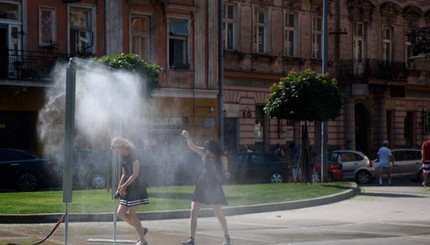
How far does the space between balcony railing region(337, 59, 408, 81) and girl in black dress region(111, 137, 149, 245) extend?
38679 mm

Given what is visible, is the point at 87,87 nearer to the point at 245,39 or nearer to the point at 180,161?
the point at 180,161

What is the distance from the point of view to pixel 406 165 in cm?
4259

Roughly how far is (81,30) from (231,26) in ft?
32.4

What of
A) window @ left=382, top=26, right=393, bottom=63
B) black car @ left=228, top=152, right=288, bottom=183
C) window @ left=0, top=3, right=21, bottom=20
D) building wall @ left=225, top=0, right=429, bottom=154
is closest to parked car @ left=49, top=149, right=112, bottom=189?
black car @ left=228, top=152, right=288, bottom=183

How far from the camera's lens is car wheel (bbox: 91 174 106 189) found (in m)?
31.3

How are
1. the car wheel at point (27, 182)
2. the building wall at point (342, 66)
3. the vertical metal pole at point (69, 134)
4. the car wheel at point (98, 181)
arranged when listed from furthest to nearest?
the building wall at point (342, 66) < the car wheel at point (98, 181) < the car wheel at point (27, 182) < the vertical metal pole at point (69, 134)

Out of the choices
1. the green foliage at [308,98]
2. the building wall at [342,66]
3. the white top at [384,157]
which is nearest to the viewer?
the green foliage at [308,98]

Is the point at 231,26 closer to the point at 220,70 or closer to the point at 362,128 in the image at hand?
the point at 220,70

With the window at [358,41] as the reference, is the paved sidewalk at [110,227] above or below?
below

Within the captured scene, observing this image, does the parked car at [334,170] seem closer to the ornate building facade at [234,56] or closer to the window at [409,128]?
the ornate building facade at [234,56]

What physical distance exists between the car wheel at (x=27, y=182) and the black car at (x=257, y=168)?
27.6 ft

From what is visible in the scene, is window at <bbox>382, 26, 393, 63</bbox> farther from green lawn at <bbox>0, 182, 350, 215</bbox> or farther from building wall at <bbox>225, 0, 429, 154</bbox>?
green lawn at <bbox>0, 182, 350, 215</bbox>

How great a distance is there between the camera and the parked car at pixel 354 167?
133 feet

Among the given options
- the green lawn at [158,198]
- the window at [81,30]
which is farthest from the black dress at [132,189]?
the window at [81,30]
